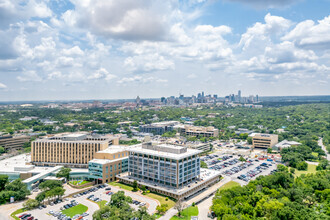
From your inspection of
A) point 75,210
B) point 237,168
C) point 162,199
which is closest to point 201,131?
point 237,168

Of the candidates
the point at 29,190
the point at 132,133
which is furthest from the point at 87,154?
the point at 132,133

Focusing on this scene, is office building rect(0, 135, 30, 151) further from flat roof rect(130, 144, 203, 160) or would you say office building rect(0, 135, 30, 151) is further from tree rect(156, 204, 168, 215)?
tree rect(156, 204, 168, 215)

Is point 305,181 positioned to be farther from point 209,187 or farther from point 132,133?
point 132,133

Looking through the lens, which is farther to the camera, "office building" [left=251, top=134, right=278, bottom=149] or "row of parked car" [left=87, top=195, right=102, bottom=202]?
"office building" [left=251, top=134, right=278, bottom=149]

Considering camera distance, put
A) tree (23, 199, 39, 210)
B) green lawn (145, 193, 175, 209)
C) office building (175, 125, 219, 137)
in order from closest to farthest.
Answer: tree (23, 199, 39, 210) → green lawn (145, 193, 175, 209) → office building (175, 125, 219, 137)

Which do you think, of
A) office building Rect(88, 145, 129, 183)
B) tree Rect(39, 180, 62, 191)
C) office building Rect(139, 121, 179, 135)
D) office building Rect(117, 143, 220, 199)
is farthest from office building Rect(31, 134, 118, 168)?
office building Rect(139, 121, 179, 135)

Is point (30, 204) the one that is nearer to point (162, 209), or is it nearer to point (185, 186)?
point (162, 209)
